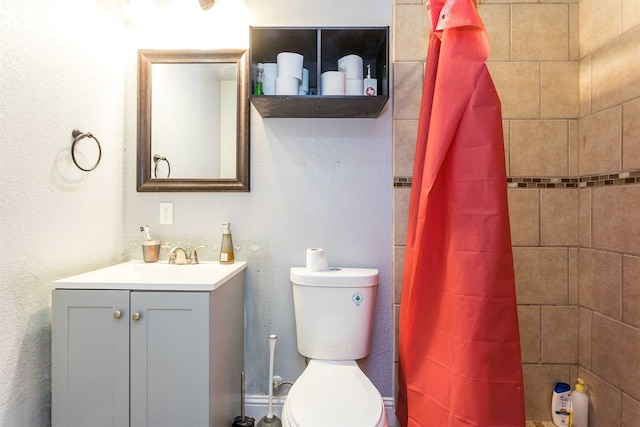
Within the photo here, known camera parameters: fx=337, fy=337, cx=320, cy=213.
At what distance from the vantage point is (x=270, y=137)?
164 centimetres

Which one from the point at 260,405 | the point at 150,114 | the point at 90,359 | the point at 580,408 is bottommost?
the point at 260,405

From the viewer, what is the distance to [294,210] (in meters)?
1.64

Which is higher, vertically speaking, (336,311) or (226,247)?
(226,247)

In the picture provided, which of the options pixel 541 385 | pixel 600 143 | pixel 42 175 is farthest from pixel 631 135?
pixel 42 175

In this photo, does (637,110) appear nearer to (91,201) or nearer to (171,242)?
(171,242)

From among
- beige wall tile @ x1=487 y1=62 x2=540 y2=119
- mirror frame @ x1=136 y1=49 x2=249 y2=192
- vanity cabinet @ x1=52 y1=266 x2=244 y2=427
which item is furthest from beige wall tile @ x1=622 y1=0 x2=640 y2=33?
vanity cabinet @ x1=52 y1=266 x2=244 y2=427

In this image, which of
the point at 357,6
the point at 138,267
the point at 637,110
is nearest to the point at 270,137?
the point at 357,6

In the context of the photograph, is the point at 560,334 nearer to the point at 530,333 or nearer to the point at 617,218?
the point at 530,333

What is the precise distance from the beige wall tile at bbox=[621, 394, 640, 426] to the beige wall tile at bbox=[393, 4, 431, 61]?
1.58 meters

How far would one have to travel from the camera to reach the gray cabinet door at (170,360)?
1.12 meters

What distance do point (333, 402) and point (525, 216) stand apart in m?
1.17

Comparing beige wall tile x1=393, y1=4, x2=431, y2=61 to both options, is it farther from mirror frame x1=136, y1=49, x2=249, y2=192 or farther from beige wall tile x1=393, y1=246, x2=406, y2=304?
beige wall tile x1=393, y1=246, x2=406, y2=304

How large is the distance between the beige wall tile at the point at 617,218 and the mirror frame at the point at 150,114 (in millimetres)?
1542

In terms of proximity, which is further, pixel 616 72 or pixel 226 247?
pixel 226 247
